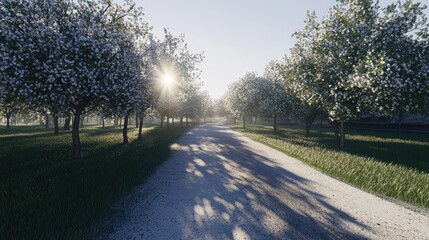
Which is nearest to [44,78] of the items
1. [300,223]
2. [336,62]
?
[300,223]

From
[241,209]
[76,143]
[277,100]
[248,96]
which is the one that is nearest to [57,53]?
[76,143]

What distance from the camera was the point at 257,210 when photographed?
287 inches

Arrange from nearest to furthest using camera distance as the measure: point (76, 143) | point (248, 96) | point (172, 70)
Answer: point (76, 143) → point (172, 70) → point (248, 96)

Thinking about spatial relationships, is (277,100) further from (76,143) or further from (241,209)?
(241,209)

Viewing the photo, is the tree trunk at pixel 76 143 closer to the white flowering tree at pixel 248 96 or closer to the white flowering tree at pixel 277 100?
the white flowering tree at pixel 277 100

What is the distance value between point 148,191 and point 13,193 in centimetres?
429

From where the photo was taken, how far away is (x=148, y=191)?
9.00 m

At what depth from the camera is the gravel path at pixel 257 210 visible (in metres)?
5.97

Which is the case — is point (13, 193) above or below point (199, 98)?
below

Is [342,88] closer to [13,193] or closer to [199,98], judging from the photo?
[13,193]

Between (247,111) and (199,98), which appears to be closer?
(247,111)

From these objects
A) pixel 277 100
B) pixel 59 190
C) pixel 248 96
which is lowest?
pixel 59 190

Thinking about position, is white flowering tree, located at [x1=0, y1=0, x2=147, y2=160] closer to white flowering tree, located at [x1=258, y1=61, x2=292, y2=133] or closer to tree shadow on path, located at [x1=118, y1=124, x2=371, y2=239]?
tree shadow on path, located at [x1=118, y1=124, x2=371, y2=239]

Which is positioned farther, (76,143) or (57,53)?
(76,143)
